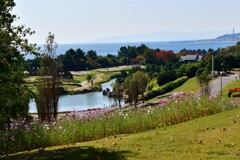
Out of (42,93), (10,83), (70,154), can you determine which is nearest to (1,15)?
(10,83)

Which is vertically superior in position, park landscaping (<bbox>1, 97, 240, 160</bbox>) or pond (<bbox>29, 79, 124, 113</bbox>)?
park landscaping (<bbox>1, 97, 240, 160</bbox>)

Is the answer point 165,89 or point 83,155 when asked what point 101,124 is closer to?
point 83,155

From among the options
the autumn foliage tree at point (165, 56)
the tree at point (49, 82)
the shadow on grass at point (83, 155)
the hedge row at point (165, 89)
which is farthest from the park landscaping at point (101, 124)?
the autumn foliage tree at point (165, 56)

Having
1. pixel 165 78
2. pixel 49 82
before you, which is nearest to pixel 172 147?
pixel 49 82

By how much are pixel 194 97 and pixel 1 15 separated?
328 inches

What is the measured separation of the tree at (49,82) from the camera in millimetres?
19375

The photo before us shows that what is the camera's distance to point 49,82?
1962 centimetres

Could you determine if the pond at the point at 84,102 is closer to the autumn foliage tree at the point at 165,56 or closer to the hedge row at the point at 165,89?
the hedge row at the point at 165,89

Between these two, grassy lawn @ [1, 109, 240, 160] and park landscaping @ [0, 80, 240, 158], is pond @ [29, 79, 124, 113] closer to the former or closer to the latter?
park landscaping @ [0, 80, 240, 158]

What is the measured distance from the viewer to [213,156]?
23.7 ft

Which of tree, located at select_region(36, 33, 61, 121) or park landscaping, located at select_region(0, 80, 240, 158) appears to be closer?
park landscaping, located at select_region(0, 80, 240, 158)

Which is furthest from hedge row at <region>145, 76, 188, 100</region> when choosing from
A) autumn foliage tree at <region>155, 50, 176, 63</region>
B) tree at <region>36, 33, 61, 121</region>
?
autumn foliage tree at <region>155, 50, 176, 63</region>

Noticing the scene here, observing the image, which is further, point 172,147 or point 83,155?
point 172,147

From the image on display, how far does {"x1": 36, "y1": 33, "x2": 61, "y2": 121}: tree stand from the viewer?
19375mm
